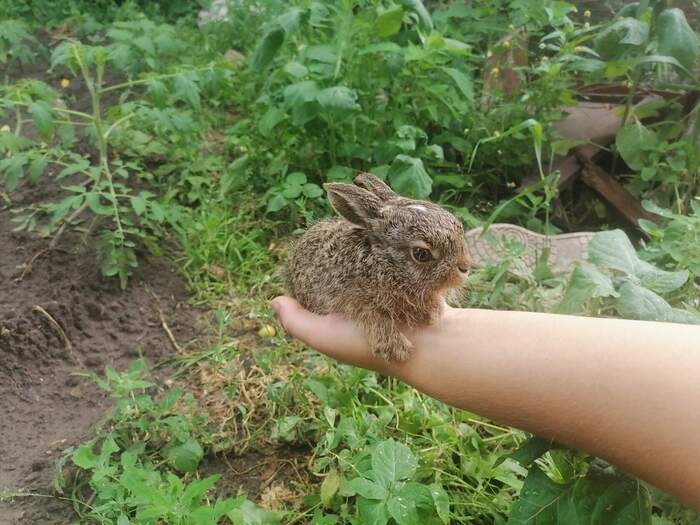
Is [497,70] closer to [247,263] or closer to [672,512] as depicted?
[247,263]

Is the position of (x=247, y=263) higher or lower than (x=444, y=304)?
lower

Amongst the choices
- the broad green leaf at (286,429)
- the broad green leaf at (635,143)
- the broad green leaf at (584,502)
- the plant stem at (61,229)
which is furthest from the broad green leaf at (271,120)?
the broad green leaf at (584,502)

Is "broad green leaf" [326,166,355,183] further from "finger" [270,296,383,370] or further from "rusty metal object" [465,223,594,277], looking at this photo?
"finger" [270,296,383,370]

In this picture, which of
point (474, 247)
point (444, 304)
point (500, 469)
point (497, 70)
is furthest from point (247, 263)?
point (497, 70)

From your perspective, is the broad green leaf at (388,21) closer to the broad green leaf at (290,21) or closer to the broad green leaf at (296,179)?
the broad green leaf at (290,21)

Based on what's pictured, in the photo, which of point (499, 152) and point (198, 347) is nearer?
point (198, 347)

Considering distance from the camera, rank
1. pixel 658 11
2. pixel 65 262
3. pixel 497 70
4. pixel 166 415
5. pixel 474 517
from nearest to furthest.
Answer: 1. pixel 474 517
2. pixel 166 415
3. pixel 65 262
4. pixel 658 11
5. pixel 497 70

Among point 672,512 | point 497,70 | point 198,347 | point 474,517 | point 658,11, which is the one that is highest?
point 658,11
